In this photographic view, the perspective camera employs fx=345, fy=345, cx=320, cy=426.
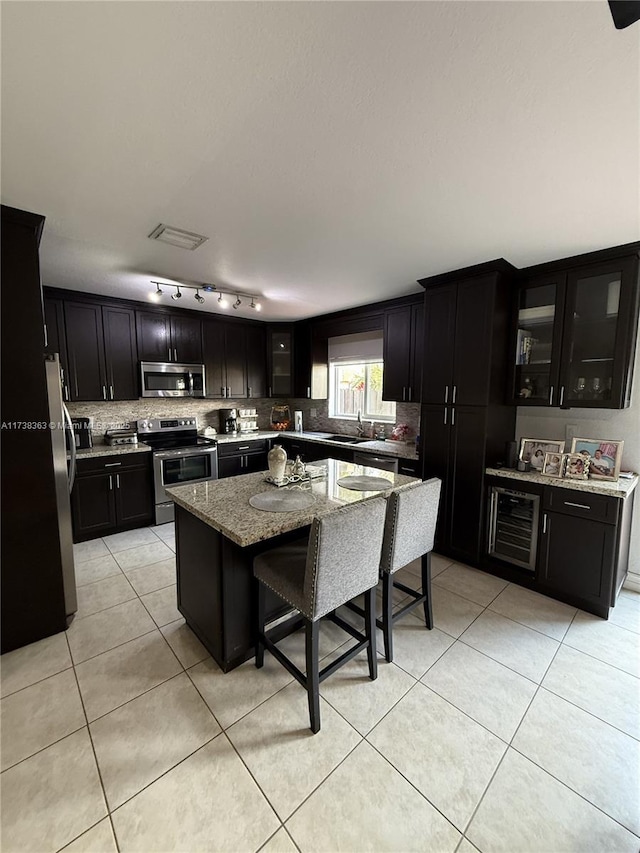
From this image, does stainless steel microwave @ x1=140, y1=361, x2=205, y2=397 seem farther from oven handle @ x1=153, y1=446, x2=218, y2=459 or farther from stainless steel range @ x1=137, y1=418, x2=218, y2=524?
oven handle @ x1=153, y1=446, x2=218, y2=459

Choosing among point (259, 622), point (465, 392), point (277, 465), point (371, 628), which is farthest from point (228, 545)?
point (465, 392)

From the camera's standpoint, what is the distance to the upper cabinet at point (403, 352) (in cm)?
360

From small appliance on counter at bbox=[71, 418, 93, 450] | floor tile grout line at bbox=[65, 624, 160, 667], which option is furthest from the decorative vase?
small appliance on counter at bbox=[71, 418, 93, 450]

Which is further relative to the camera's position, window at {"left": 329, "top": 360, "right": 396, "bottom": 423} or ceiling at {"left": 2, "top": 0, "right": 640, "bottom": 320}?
window at {"left": 329, "top": 360, "right": 396, "bottom": 423}

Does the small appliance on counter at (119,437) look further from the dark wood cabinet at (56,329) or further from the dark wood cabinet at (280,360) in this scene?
the dark wood cabinet at (280,360)

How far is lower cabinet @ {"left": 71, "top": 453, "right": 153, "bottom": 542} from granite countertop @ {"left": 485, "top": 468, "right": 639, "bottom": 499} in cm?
346

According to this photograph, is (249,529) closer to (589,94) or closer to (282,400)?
(589,94)

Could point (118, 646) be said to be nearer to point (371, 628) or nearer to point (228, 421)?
point (371, 628)

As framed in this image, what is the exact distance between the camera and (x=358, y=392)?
4.75m

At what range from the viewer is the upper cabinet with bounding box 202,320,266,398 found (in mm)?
4531

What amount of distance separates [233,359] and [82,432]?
199 cm

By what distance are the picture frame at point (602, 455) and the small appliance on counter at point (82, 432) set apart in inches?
177

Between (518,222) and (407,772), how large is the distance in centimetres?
283

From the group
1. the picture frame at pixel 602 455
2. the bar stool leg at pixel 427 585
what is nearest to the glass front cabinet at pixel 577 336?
the picture frame at pixel 602 455
